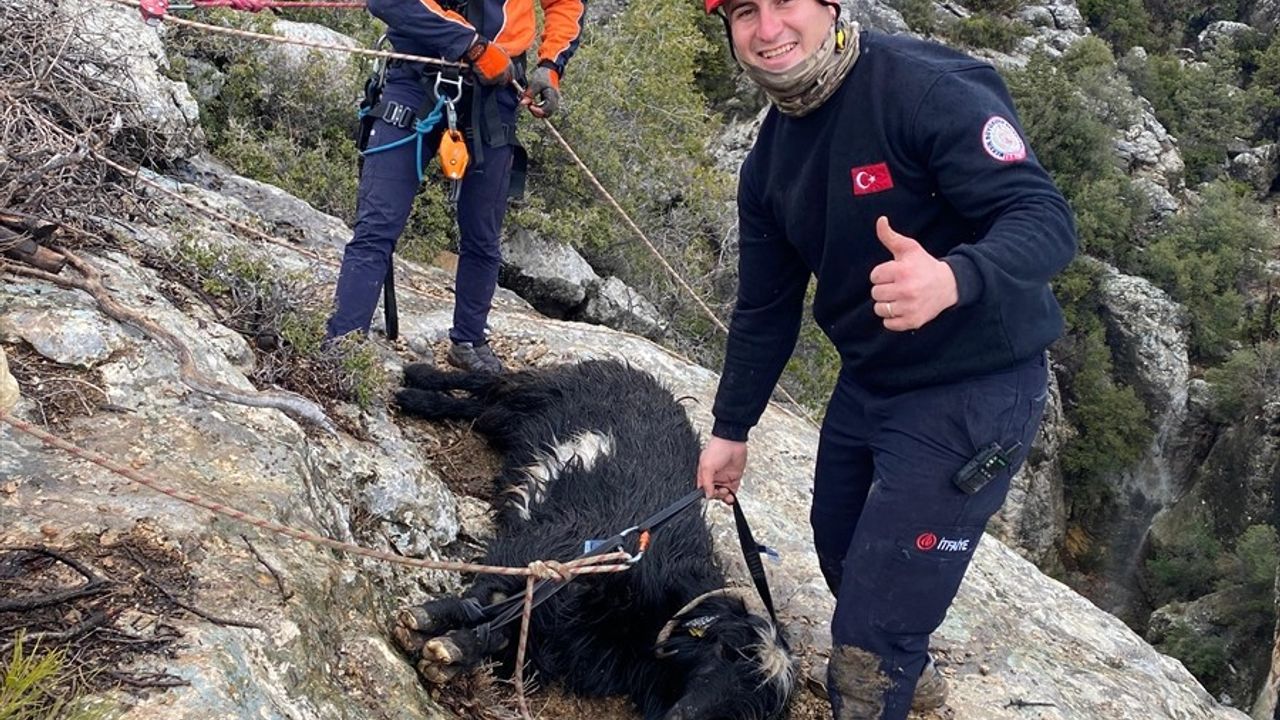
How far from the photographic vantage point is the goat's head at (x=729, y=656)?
9.11 feet

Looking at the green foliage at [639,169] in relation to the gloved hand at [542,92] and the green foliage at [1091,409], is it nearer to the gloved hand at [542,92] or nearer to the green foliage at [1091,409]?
the gloved hand at [542,92]

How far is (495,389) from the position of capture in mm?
3984

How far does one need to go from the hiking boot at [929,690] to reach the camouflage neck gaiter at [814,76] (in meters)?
1.84

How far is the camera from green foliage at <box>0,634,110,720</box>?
1.31 meters

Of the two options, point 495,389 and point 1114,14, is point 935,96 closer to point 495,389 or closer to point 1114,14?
point 495,389

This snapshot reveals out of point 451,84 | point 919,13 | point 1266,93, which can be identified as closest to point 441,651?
point 451,84

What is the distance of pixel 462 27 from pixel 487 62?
15 centimetres

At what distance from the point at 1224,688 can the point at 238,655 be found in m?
21.1

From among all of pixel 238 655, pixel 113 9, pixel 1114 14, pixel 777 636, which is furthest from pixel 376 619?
pixel 1114 14

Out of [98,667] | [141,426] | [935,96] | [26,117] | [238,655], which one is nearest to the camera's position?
[98,667]

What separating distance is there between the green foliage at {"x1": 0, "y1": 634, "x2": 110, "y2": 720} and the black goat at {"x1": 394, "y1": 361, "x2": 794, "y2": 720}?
3.15 ft

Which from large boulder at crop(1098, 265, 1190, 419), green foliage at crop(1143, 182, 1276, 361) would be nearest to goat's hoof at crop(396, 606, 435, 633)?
large boulder at crop(1098, 265, 1190, 419)

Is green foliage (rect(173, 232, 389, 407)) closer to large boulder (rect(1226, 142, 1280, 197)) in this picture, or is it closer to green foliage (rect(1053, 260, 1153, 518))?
green foliage (rect(1053, 260, 1153, 518))

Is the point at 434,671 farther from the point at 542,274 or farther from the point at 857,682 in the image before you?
the point at 542,274
